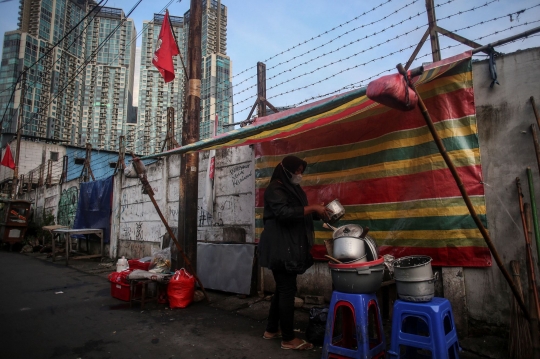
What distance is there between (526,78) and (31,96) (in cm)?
2981

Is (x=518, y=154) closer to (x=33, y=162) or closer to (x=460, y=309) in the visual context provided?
(x=460, y=309)

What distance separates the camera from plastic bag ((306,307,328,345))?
2.99 m

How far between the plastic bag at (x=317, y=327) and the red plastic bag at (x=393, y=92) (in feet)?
6.73

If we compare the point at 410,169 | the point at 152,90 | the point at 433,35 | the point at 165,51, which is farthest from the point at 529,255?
the point at 152,90

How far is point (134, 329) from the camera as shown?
142 inches

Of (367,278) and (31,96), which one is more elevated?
(31,96)

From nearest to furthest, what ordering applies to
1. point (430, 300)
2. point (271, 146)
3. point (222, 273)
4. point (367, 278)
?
point (430, 300)
point (367, 278)
point (271, 146)
point (222, 273)

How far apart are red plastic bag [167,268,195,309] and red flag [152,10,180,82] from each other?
10.4 feet

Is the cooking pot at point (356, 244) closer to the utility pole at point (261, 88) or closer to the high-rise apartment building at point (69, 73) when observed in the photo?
the utility pole at point (261, 88)

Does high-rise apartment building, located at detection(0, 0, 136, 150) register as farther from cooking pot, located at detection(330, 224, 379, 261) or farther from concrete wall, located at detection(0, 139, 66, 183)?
cooking pot, located at detection(330, 224, 379, 261)

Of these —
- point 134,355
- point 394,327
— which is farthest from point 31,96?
point 394,327

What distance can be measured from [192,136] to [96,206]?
292 inches

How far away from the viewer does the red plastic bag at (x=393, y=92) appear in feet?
6.29

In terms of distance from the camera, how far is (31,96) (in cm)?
2384
